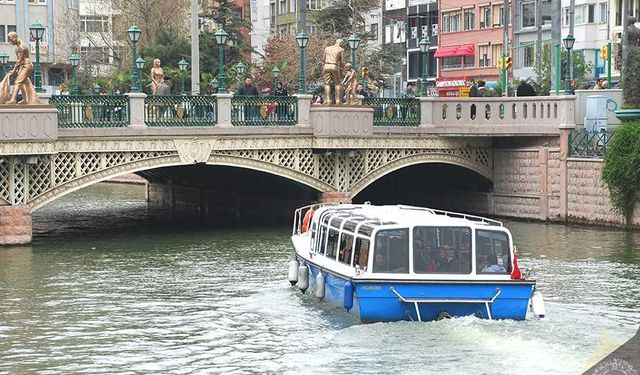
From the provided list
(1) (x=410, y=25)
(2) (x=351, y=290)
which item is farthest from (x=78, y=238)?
(1) (x=410, y=25)

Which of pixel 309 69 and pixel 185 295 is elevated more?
pixel 309 69

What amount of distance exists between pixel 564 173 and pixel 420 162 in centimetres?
476

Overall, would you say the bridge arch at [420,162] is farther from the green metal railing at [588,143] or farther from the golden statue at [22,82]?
the golden statue at [22,82]

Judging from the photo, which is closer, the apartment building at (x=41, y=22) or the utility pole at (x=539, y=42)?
the utility pole at (x=539, y=42)

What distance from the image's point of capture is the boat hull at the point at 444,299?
2986 cm

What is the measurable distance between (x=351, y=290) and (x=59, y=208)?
118ft

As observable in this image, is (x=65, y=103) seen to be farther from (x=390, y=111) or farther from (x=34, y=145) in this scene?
(x=390, y=111)

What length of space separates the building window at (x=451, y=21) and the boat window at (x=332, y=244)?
72.3 m

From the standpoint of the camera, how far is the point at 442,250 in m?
30.8

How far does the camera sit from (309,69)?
8950cm

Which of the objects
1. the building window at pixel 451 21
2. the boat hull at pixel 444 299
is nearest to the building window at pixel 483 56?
the building window at pixel 451 21

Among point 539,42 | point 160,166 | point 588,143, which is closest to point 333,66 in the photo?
point 160,166

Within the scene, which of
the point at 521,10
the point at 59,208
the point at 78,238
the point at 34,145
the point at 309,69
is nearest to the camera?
the point at 34,145

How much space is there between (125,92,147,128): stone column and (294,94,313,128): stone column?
5682 mm
